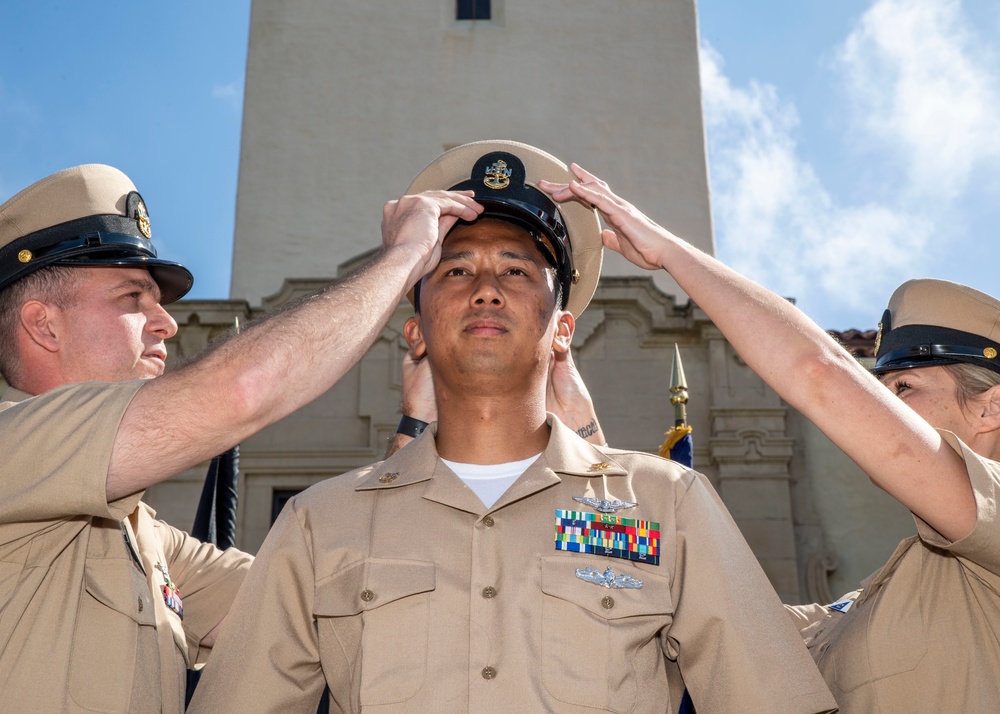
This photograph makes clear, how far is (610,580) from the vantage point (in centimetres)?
296

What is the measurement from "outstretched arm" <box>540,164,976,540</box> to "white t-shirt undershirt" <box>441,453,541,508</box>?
69cm

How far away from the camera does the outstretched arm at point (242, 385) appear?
2641 mm

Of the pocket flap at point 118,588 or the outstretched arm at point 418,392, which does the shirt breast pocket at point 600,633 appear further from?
the outstretched arm at point 418,392

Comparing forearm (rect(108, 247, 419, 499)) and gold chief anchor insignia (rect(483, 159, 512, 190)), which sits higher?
gold chief anchor insignia (rect(483, 159, 512, 190))

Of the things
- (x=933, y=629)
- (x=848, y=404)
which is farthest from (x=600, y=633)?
(x=933, y=629)

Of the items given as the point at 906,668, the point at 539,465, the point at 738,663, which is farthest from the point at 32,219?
the point at 906,668

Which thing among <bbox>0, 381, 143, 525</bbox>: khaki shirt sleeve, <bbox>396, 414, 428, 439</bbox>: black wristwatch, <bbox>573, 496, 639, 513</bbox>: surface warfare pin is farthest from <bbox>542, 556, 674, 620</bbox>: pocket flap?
<bbox>396, 414, 428, 439</bbox>: black wristwatch

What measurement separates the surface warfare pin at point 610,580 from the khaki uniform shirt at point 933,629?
69 cm

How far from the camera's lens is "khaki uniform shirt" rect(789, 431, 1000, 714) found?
2939mm

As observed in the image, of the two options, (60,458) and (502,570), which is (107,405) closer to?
(60,458)

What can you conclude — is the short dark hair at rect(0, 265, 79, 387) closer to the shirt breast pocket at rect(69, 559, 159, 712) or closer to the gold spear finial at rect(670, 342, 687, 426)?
the shirt breast pocket at rect(69, 559, 159, 712)

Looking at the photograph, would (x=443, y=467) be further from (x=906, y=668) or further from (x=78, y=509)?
(x=906, y=668)

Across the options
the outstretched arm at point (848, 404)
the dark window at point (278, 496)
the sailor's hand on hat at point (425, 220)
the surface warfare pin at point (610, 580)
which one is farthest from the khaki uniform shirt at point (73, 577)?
the dark window at point (278, 496)

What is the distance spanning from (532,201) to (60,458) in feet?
4.94
